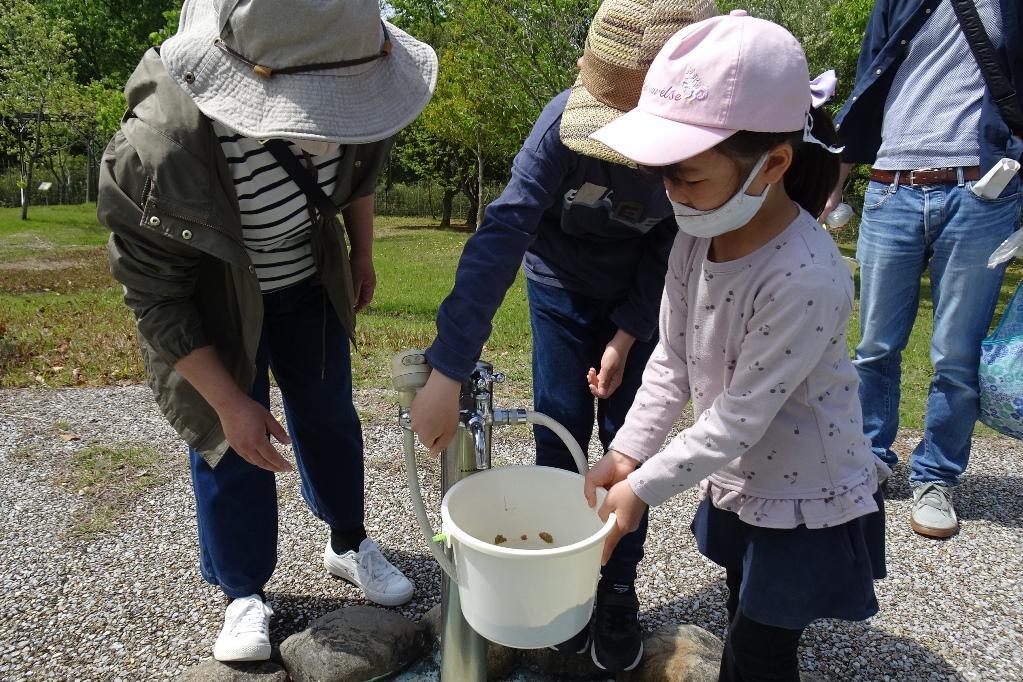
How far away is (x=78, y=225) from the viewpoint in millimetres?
19281

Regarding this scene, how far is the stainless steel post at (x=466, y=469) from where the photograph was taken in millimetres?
1704

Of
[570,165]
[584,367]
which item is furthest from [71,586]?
[570,165]

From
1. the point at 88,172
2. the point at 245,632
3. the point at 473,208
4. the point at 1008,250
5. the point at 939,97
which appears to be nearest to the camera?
the point at 245,632

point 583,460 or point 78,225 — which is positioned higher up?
point 583,460

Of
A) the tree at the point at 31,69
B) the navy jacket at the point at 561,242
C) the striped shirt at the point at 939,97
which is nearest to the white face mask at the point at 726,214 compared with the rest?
the navy jacket at the point at 561,242

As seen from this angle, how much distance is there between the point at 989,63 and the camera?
2.68m

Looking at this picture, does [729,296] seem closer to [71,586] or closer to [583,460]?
[583,460]

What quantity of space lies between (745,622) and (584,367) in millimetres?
763

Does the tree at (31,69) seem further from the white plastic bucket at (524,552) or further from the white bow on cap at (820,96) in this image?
the white bow on cap at (820,96)

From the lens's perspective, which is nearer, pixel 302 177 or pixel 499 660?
pixel 302 177

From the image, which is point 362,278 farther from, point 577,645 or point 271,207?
point 577,645

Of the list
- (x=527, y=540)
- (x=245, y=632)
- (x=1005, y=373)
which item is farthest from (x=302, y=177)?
(x=1005, y=373)

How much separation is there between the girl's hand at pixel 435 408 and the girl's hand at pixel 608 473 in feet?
1.04

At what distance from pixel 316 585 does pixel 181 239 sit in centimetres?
141
